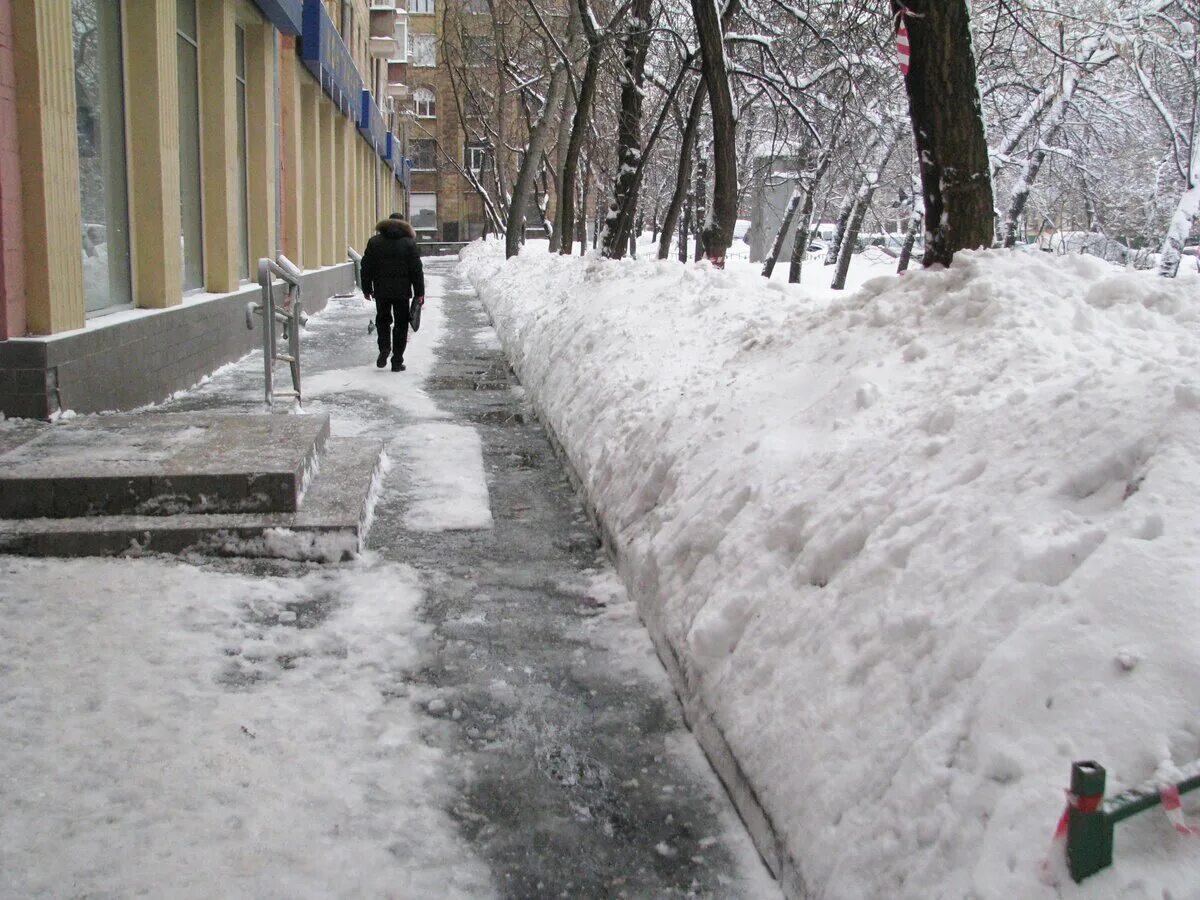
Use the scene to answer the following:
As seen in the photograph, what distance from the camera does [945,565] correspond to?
8.73 feet

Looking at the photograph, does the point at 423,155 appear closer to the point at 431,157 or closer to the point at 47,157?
the point at 431,157

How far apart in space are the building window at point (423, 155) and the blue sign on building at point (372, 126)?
30.6 m

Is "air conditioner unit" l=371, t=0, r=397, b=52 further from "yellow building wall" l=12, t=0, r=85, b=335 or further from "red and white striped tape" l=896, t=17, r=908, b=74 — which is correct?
"red and white striped tape" l=896, t=17, r=908, b=74

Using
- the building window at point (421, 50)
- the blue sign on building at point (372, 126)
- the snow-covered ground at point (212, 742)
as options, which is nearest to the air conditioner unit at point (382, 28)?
the blue sign on building at point (372, 126)

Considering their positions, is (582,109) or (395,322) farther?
(582,109)

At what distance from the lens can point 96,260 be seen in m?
7.89

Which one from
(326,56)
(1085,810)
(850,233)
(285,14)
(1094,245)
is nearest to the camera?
(1085,810)

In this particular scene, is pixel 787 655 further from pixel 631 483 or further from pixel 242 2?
pixel 242 2

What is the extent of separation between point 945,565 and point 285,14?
13.0 m

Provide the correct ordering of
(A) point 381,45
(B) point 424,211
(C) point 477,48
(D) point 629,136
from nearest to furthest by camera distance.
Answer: (D) point 629,136, (A) point 381,45, (C) point 477,48, (B) point 424,211

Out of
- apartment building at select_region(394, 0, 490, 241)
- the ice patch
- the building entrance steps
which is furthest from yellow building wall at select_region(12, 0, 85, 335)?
apartment building at select_region(394, 0, 490, 241)

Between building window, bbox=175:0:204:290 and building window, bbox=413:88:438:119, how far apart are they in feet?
168

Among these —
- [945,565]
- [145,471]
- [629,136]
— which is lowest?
[145,471]

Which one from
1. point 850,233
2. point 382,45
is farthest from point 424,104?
point 850,233
